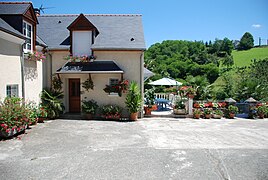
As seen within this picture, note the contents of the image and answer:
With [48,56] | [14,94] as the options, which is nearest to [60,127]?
[14,94]

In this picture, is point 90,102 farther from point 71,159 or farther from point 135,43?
point 71,159

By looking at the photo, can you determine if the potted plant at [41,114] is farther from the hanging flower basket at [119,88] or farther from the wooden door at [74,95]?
the hanging flower basket at [119,88]

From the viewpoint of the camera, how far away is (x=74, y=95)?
47.3ft

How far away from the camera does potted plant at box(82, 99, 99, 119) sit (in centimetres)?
1288

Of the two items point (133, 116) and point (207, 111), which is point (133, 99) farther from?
point (207, 111)

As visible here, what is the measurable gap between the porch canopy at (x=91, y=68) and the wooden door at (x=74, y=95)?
1370 mm

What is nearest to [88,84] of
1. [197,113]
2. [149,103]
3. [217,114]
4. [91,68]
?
[91,68]

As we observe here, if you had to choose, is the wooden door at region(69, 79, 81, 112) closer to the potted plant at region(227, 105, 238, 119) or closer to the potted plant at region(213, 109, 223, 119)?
the potted plant at region(213, 109, 223, 119)

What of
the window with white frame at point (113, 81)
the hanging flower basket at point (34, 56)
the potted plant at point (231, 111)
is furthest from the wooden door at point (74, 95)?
the potted plant at point (231, 111)

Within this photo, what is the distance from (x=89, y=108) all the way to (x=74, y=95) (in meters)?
2.18

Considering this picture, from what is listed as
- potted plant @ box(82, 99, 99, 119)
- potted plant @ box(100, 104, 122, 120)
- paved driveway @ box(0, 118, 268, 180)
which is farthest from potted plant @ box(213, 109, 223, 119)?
potted plant @ box(82, 99, 99, 119)

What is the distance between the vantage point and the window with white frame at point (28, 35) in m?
11.1

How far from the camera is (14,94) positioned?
33.8 feet

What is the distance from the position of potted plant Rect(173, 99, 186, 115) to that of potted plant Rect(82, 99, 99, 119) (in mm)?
5368
